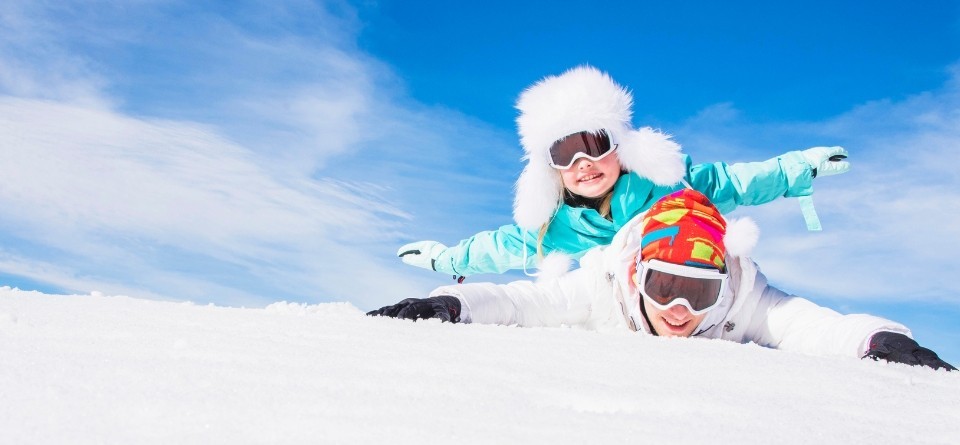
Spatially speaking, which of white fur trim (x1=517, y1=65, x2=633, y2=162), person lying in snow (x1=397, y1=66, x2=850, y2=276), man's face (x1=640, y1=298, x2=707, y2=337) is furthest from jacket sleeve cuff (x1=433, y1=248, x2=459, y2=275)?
man's face (x1=640, y1=298, x2=707, y2=337)

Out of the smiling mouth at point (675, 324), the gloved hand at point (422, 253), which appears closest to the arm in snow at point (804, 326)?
the smiling mouth at point (675, 324)

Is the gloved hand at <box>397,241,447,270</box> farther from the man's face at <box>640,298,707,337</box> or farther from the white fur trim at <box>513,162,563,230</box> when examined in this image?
the man's face at <box>640,298,707,337</box>

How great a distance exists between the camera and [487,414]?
1.06 m

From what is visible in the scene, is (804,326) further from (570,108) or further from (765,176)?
(570,108)

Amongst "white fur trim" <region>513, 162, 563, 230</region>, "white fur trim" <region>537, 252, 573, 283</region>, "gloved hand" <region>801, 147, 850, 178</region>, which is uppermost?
"gloved hand" <region>801, 147, 850, 178</region>

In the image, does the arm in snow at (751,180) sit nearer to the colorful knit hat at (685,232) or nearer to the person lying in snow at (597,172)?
the person lying in snow at (597,172)

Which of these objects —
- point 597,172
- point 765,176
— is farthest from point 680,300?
point 765,176

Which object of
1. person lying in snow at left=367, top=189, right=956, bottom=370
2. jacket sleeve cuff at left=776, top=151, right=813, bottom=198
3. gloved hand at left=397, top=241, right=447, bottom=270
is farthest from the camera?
gloved hand at left=397, top=241, right=447, bottom=270

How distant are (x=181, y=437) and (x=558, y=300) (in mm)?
2155

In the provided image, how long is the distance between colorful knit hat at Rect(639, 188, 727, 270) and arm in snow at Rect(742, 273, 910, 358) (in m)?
0.41

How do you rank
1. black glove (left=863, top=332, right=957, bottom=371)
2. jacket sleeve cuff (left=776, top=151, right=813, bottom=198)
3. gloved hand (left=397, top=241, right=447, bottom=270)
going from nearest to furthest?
1. black glove (left=863, top=332, right=957, bottom=371)
2. jacket sleeve cuff (left=776, top=151, right=813, bottom=198)
3. gloved hand (left=397, top=241, right=447, bottom=270)

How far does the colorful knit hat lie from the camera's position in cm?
258

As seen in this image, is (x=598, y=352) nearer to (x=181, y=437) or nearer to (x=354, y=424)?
(x=354, y=424)

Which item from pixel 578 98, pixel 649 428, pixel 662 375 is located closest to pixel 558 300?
pixel 578 98
